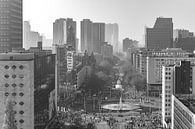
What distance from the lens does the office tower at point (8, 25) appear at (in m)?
62.8

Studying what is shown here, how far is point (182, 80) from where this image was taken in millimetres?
50625

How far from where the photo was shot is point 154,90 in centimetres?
8144

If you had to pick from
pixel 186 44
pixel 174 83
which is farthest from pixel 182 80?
pixel 186 44

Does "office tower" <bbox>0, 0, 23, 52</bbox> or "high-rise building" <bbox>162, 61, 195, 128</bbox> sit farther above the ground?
"office tower" <bbox>0, 0, 23, 52</bbox>

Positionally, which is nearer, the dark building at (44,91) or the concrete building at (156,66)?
the dark building at (44,91)

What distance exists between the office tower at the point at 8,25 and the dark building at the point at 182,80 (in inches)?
1030

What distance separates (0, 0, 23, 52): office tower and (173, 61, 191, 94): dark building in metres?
26.2

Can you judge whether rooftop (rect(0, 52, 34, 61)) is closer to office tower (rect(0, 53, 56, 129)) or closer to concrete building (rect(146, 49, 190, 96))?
office tower (rect(0, 53, 56, 129))

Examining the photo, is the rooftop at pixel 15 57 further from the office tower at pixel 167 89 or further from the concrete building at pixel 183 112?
the office tower at pixel 167 89

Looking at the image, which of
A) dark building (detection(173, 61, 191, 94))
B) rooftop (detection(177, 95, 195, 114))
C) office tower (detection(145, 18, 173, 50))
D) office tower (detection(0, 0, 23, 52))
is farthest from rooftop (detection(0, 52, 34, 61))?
office tower (detection(145, 18, 173, 50))

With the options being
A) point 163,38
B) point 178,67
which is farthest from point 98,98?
point 163,38

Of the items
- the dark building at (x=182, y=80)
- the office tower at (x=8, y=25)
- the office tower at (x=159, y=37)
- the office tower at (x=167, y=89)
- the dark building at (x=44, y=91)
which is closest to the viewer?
the dark building at (x=44, y=91)

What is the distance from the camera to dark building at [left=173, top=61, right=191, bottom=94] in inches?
1994

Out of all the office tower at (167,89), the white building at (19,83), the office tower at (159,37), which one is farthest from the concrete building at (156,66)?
the office tower at (159,37)
